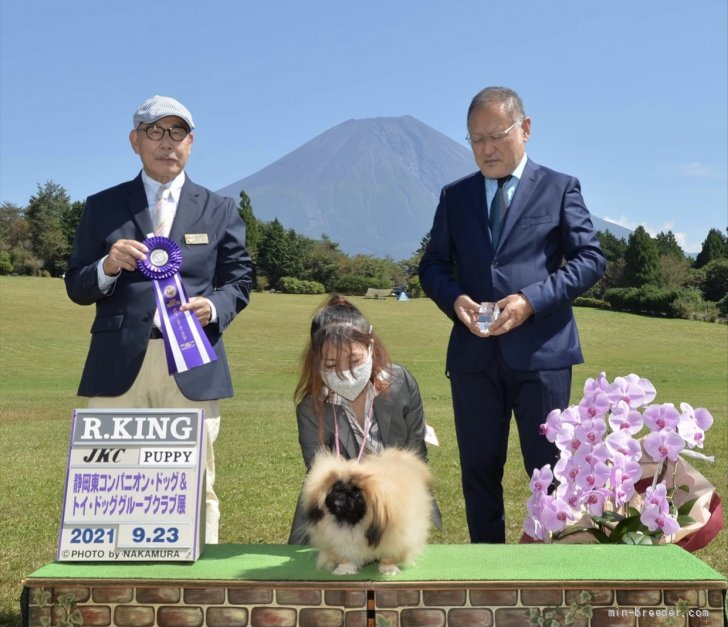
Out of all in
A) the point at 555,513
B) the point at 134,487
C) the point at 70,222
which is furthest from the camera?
the point at 70,222

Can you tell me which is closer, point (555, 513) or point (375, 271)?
point (555, 513)

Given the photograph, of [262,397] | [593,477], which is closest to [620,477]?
[593,477]

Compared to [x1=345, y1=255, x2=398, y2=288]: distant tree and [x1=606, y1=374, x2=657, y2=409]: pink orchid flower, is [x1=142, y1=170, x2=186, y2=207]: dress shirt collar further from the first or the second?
[x1=345, y1=255, x2=398, y2=288]: distant tree

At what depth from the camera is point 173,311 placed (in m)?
3.11

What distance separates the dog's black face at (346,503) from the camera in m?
2.33

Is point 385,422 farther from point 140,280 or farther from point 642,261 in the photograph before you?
point 642,261

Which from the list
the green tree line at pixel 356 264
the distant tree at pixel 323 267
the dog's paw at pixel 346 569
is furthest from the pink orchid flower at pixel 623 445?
the distant tree at pixel 323 267

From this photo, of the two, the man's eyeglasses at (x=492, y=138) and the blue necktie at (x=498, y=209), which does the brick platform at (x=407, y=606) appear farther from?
the man's eyeglasses at (x=492, y=138)

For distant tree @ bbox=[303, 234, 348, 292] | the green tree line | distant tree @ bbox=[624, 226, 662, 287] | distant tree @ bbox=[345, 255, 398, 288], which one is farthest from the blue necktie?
distant tree @ bbox=[345, 255, 398, 288]

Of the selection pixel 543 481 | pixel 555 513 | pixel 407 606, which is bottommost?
pixel 407 606

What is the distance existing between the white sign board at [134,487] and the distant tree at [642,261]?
167 ft

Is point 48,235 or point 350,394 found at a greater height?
point 48,235

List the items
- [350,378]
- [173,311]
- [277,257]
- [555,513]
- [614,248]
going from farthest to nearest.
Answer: [277,257]
[614,248]
[350,378]
[173,311]
[555,513]

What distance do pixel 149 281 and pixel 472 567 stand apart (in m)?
1.71
